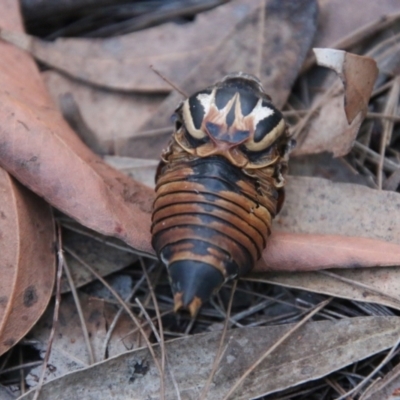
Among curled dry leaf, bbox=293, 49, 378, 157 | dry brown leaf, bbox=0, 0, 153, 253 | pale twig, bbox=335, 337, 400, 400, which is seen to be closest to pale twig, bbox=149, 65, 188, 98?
dry brown leaf, bbox=0, 0, 153, 253

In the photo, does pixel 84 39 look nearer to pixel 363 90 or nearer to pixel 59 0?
pixel 59 0

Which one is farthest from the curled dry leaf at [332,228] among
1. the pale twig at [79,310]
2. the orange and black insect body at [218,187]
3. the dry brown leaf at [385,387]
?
the pale twig at [79,310]

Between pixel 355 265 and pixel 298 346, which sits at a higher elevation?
pixel 355 265

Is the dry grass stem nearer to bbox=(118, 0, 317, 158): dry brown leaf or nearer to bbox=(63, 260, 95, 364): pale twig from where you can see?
bbox=(63, 260, 95, 364): pale twig

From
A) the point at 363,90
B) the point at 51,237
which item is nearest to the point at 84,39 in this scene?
the point at 51,237

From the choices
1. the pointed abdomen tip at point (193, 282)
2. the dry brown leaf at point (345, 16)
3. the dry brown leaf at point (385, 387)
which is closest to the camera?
the pointed abdomen tip at point (193, 282)

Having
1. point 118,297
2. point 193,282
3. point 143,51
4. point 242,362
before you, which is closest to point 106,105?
point 143,51

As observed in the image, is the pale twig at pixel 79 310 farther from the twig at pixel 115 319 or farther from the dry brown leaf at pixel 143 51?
the dry brown leaf at pixel 143 51
